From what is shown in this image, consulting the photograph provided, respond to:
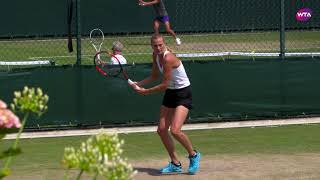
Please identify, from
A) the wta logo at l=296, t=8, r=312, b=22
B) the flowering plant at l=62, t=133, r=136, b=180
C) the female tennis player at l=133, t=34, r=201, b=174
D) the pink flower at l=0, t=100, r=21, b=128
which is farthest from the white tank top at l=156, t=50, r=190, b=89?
the wta logo at l=296, t=8, r=312, b=22

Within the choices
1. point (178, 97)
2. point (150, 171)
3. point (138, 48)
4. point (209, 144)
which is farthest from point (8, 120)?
point (138, 48)

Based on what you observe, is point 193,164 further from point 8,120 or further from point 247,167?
point 8,120

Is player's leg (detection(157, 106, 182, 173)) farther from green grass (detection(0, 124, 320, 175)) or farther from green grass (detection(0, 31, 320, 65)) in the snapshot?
green grass (detection(0, 31, 320, 65))

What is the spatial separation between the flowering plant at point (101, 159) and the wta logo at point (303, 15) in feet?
62.0

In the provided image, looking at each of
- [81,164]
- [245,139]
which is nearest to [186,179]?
[245,139]

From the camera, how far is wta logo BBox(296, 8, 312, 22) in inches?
816

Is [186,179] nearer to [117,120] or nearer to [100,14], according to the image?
[117,120]

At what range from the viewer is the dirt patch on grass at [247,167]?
823 cm

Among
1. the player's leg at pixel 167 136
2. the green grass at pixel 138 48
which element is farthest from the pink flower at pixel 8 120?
the green grass at pixel 138 48

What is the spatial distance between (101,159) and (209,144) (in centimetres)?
825

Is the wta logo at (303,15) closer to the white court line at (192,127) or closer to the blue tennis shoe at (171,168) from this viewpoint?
the white court line at (192,127)

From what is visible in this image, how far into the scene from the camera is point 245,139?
35.1 ft

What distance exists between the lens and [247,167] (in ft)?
28.6

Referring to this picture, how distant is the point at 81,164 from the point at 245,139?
862cm
